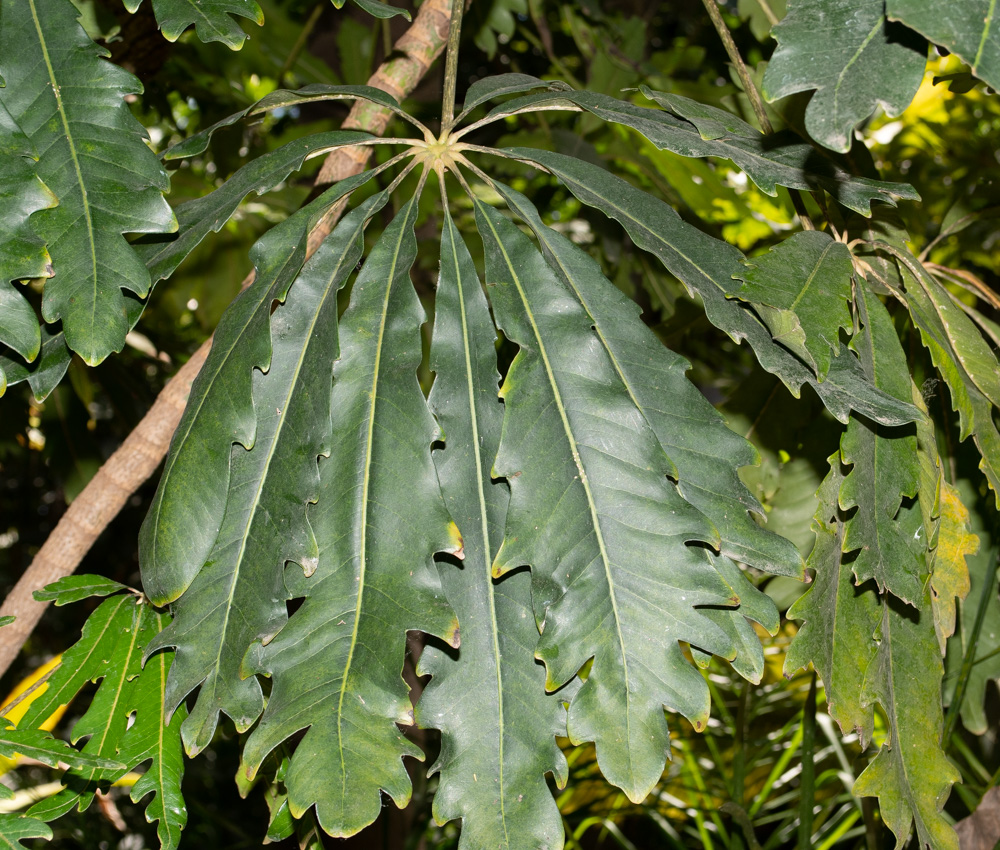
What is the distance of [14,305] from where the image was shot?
51 cm

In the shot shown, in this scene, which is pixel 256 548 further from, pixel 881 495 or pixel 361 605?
pixel 881 495

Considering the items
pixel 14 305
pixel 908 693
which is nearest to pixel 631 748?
pixel 908 693

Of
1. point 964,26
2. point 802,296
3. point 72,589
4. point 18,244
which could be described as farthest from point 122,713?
point 964,26

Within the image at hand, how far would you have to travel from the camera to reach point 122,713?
61 cm

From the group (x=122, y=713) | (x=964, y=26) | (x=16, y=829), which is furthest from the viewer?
(x=122, y=713)

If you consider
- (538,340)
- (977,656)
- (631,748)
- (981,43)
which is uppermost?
(981,43)

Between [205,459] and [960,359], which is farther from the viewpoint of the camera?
[960,359]

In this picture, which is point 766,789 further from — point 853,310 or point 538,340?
point 538,340

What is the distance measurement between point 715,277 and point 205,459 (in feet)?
1.25

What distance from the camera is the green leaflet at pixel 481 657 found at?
0.54m

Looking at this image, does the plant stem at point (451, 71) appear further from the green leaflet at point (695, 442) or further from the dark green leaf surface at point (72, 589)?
the dark green leaf surface at point (72, 589)

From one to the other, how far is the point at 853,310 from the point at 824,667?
0.29m

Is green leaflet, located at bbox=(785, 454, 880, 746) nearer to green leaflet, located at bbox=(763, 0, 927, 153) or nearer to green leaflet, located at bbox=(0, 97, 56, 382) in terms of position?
green leaflet, located at bbox=(763, 0, 927, 153)

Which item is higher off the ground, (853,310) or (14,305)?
(853,310)
